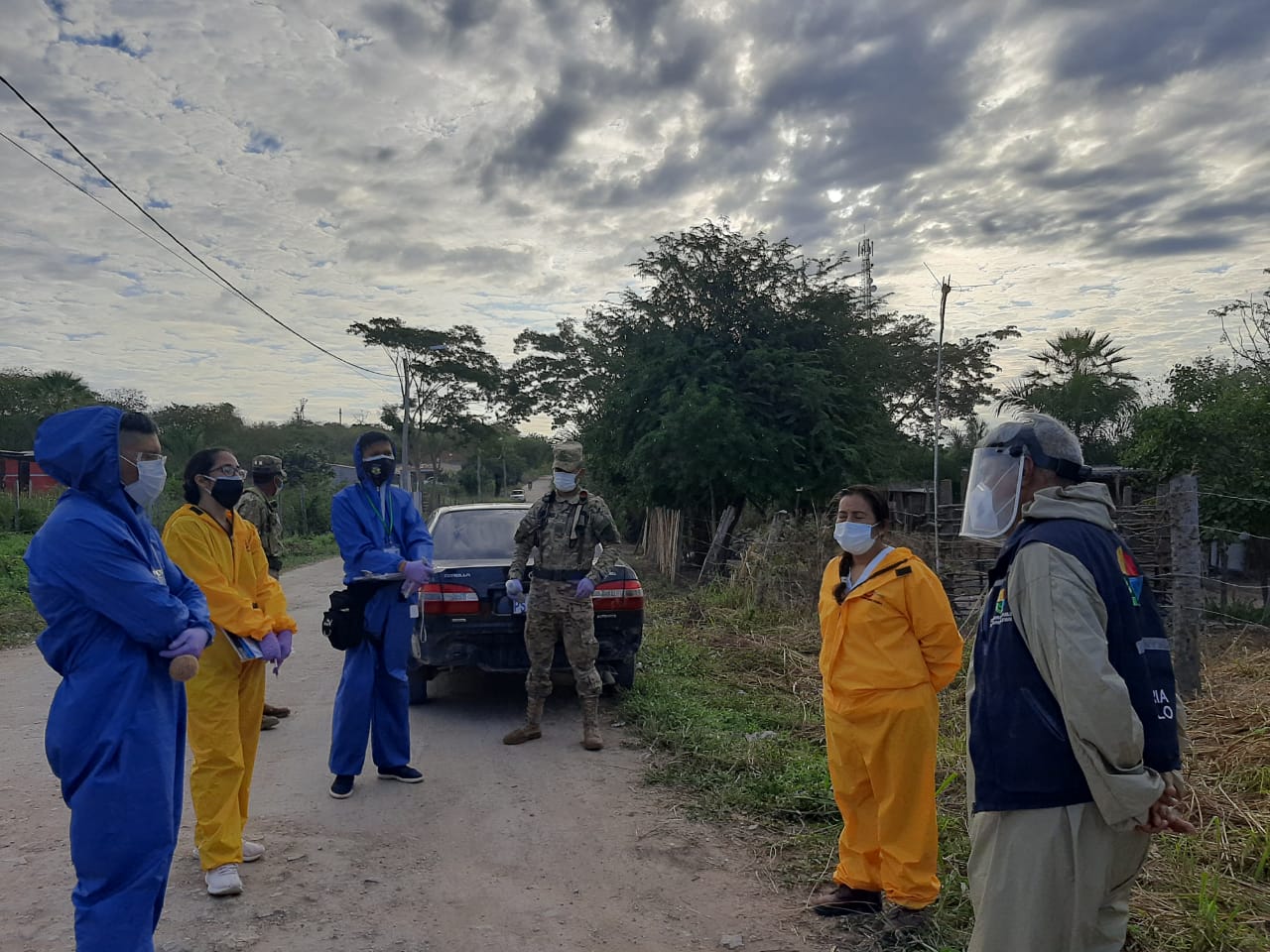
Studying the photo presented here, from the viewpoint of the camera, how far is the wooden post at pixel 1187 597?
582 centimetres

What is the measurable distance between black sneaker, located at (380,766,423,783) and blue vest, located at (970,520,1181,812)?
3604 millimetres

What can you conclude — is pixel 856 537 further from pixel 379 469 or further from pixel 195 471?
pixel 195 471

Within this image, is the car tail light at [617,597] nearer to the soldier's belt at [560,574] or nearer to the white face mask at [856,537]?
the soldier's belt at [560,574]

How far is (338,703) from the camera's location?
496cm

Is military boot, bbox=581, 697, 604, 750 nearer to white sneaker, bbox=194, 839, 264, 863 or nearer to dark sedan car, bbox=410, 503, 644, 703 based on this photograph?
dark sedan car, bbox=410, 503, 644, 703

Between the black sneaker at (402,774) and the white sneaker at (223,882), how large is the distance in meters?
1.46

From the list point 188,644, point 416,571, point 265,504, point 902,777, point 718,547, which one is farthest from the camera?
point 718,547

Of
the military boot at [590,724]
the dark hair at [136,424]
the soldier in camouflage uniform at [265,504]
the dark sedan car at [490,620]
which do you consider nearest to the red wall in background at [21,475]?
the soldier in camouflage uniform at [265,504]

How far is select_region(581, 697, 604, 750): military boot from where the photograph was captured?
584 centimetres

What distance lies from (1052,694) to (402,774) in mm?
3960

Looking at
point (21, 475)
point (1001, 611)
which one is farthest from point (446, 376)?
point (1001, 611)

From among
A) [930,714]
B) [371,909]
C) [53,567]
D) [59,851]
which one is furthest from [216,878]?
[930,714]

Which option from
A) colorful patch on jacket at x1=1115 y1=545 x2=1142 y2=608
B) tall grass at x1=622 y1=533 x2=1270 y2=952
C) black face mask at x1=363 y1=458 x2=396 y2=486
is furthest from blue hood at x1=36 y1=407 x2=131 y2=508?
tall grass at x1=622 y1=533 x2=1270 y2=952

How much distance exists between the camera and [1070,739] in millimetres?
2236
